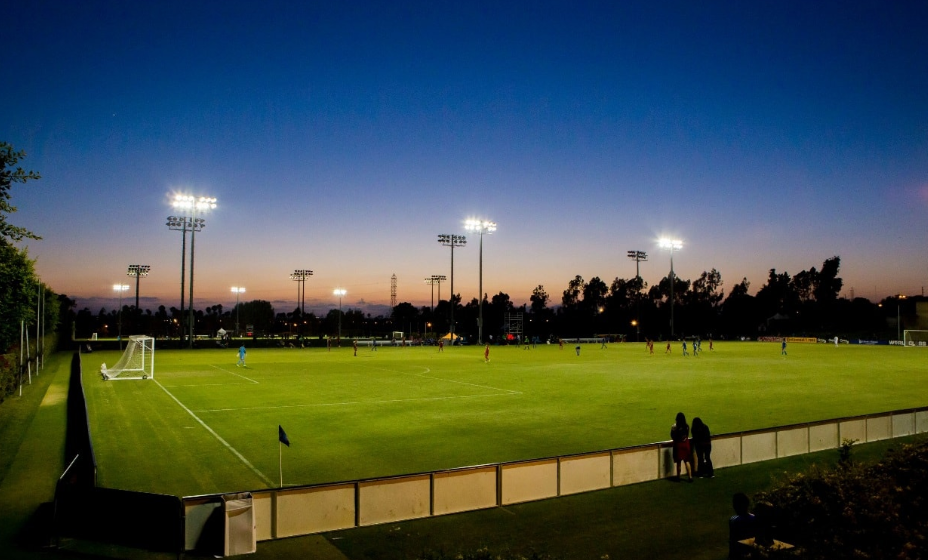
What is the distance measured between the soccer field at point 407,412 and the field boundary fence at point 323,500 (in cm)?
311

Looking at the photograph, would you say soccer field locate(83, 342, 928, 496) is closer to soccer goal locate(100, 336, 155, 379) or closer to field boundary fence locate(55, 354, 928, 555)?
soccer goal locate(100, 336, 155, 379)

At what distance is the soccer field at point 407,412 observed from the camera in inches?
608

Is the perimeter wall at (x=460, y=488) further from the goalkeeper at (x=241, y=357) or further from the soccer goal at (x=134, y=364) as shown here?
the goalkeeper at (x=241, y=357)

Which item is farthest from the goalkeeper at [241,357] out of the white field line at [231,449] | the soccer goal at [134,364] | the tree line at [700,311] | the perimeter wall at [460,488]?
the tree line at [700,311]

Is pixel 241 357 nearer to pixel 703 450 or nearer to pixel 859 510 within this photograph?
pixel 703 450

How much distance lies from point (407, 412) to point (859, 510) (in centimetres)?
1681

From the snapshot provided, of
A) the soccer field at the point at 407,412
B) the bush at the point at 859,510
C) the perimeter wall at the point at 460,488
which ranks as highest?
the bush at the point at 859,510

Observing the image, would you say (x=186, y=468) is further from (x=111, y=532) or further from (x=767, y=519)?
(x=767, y=519)

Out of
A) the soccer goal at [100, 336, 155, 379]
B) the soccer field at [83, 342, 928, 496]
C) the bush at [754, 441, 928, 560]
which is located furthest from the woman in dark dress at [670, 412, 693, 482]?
the soccer goal at [100, 336, 155, 379]

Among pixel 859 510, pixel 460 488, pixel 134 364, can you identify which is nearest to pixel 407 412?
pixel 460 488

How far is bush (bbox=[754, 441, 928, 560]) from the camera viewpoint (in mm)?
7691

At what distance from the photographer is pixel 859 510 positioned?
8609 millimetres

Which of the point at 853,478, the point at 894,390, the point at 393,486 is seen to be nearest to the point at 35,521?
the point at 393,486

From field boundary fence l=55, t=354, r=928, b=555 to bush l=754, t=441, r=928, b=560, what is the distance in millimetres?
3116
